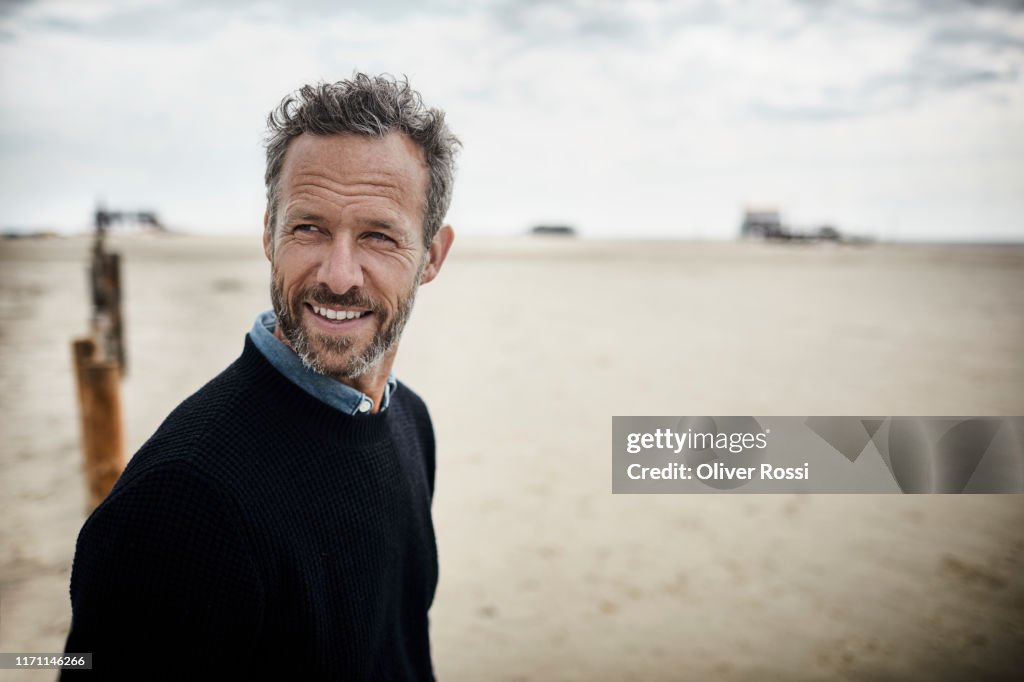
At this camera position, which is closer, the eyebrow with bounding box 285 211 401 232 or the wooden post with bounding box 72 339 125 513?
the eyebrow with bounding box 285 211 401 232

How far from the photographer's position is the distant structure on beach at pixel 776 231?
3425 inches

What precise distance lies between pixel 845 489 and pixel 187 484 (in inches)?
322

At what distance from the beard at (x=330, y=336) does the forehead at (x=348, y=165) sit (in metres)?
0.30

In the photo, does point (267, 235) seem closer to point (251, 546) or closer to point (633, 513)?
point (251, 546)

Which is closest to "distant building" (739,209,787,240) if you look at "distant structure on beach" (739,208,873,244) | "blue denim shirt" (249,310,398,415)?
"distant structure on beach" (739,208,873,244)

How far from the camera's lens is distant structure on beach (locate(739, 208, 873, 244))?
8700cm

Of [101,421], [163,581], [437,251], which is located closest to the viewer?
[163,581]

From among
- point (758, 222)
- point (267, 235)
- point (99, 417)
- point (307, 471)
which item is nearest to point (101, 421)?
point (99, 417)

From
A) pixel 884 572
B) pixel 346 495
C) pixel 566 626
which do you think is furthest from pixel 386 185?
pixel 884 572

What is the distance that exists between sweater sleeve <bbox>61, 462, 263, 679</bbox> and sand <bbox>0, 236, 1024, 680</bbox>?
3624mm

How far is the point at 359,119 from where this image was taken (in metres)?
1.97

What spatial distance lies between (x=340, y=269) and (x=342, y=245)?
0.29ft

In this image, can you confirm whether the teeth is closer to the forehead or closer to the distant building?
the forehead

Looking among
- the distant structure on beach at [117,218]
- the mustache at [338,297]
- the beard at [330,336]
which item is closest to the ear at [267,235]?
the beard at [330,336]
